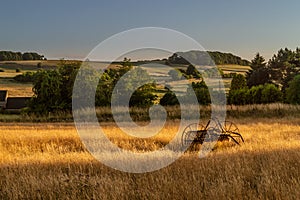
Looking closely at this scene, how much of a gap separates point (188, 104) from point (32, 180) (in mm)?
24150

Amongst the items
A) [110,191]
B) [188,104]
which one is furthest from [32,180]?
[188,104]

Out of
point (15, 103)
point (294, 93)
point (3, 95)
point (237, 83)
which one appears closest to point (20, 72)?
point (3, 95)

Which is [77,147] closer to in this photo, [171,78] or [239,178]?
[239,178]

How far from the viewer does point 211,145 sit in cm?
1301

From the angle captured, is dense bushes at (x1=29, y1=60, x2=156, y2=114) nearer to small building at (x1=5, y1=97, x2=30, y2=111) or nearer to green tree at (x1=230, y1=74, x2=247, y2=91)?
green tree at (x1=230, y1=74, x2=247, y2=91)

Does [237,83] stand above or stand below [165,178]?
above

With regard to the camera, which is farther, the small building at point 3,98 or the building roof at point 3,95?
the building roof at point 3,95

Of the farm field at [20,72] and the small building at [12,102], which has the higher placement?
the farm field at [20,72]

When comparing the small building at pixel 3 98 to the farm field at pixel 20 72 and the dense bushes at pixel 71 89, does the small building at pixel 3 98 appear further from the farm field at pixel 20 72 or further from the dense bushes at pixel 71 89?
the dense bushes at pixel 71 89

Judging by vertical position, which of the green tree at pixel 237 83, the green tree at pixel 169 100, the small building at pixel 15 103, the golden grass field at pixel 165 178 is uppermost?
the green tree at pixel 237 83

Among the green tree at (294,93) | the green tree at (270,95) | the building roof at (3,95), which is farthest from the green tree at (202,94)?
the building roof at (3,95)

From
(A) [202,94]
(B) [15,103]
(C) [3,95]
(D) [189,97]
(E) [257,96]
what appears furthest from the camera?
Answer: (C) [3,95]

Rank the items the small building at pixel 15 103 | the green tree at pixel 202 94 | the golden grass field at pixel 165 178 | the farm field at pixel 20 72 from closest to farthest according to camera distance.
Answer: the golden grass field at pixel 165 178, the green tree at pixel 202 94, the small building at pixel 15 103, the farm field at pixel 20 72

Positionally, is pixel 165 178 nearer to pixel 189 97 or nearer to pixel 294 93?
pixel 189 97
